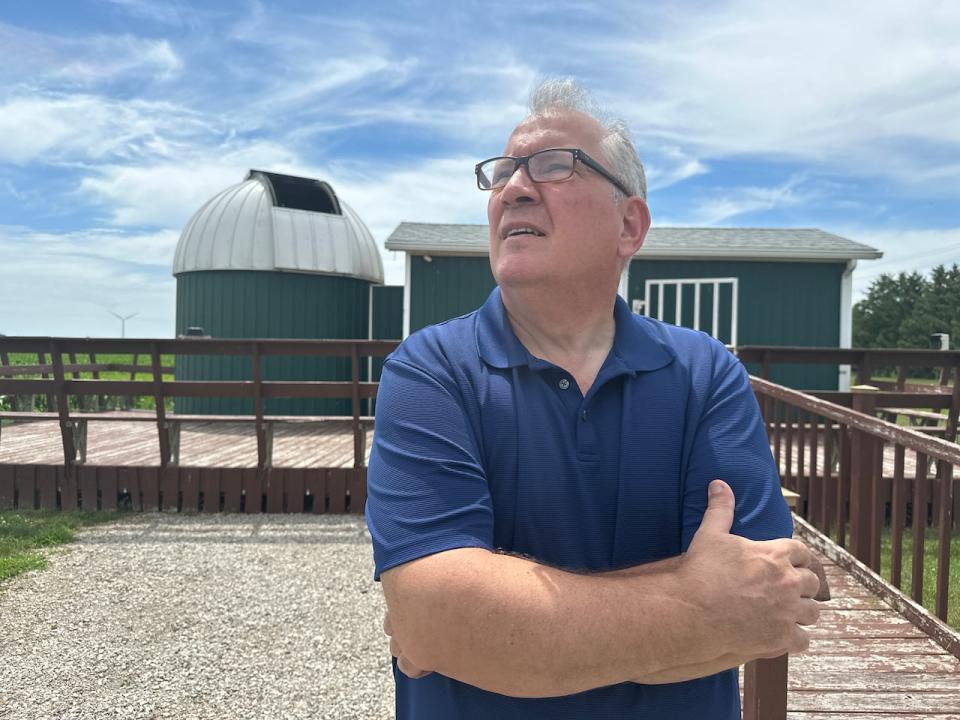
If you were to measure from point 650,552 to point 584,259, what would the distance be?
499 mm

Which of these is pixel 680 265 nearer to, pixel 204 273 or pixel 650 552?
pixel 204 273

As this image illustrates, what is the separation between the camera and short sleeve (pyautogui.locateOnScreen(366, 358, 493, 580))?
1.04 metres

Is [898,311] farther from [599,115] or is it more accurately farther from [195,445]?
[599,115]

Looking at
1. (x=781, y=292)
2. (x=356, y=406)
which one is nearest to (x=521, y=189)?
(x=356, y=406)

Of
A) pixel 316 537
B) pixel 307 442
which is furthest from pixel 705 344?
pixel 307 442

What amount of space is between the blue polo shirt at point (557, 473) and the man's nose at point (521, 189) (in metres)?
0.27

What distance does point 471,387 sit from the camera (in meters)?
1.16

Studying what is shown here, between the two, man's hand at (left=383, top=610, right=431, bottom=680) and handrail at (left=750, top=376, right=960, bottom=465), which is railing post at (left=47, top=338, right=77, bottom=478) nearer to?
handrail at (left=750, top=376, right=960, bottom=465)

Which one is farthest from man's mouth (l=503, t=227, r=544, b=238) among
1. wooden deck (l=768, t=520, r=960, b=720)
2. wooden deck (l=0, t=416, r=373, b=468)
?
wooden deck (l=0, t=416, r=373, b=468)

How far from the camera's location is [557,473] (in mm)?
1118

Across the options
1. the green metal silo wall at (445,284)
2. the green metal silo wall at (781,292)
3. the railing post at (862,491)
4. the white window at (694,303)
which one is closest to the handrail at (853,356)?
the railing post at (862,491)

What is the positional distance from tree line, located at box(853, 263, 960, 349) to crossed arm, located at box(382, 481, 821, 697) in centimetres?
3561

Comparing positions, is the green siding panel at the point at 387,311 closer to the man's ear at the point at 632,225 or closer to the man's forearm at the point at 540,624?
the man's ear at the point at 632,225

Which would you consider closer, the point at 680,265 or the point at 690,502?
the point at 690,502
